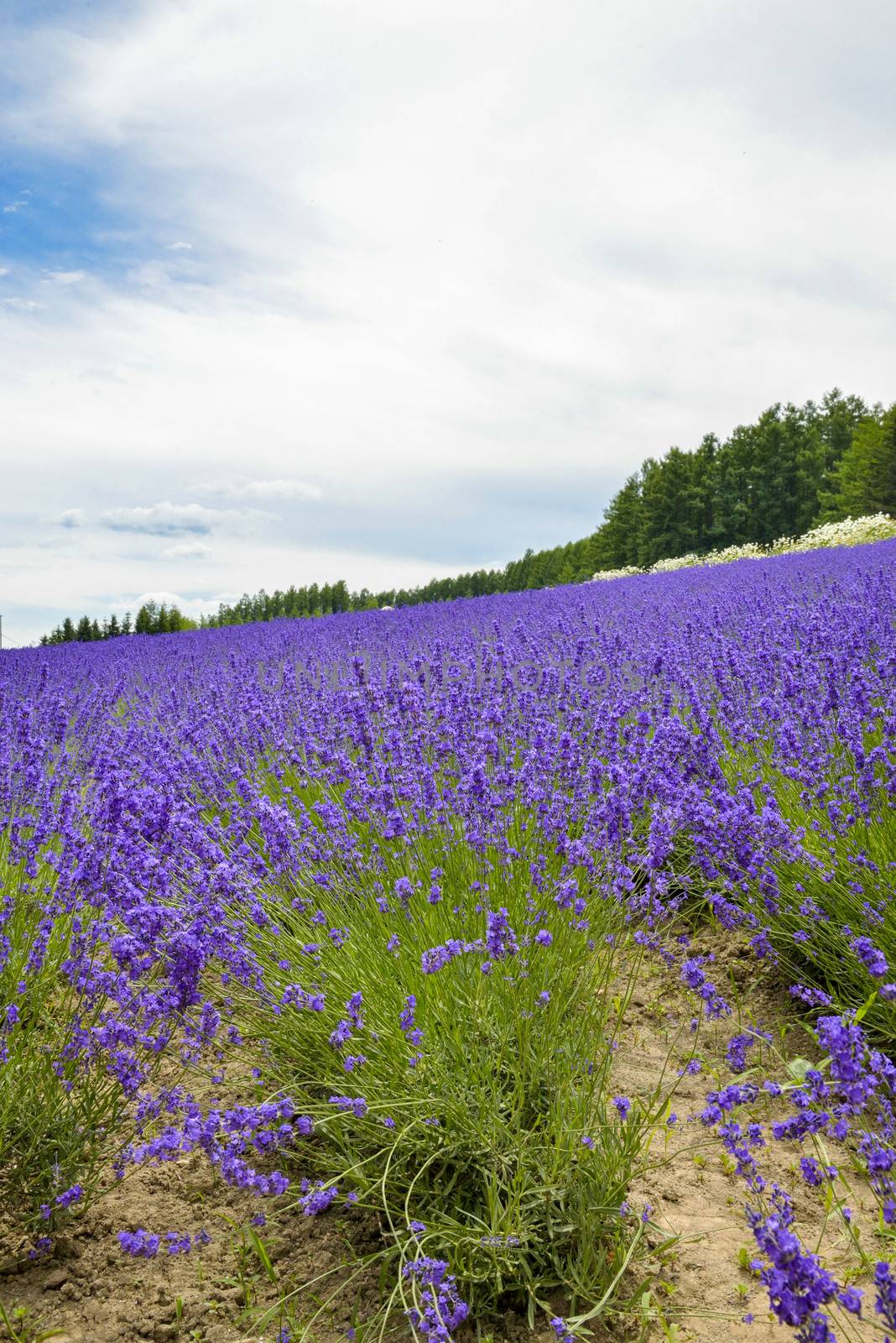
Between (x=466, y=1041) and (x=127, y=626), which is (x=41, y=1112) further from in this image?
(x=127, y=626)

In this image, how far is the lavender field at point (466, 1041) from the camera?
187 cm

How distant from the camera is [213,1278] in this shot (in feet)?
6.79

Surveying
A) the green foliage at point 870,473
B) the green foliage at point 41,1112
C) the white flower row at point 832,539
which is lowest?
the green foliage at point 41,1112

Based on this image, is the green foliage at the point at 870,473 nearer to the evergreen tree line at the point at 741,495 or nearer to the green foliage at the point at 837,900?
the evergreen tree line at the point at 741,495

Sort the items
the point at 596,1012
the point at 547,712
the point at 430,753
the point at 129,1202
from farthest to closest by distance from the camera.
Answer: the point at 547,712, the point at 430,753, the point at 596,1012, the point at 129,1202

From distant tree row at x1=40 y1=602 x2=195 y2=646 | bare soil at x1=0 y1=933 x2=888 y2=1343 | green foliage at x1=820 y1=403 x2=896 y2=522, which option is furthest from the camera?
green foliage at x1=820 y1=403 x2=896 y2=522

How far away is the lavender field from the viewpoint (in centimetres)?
187

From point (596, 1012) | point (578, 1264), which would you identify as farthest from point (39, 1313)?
point (596, 1012)

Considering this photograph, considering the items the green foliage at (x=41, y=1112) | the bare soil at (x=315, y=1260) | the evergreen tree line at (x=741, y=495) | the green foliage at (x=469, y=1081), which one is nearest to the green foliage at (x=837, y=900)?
the bare soil at (x=315, y=1260)

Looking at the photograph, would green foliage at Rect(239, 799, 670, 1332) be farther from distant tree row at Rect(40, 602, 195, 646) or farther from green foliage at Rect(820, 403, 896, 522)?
green foliage at Rect(820, 403, 896, 522)

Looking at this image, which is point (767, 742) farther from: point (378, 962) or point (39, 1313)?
point (39, 1313)

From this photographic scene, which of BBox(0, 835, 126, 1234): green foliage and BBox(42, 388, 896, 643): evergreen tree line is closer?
BBox(0, 835, 126, 1234): green foliage

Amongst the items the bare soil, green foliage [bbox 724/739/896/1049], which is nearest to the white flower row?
green foliage [bbox 724/739/896/1049]

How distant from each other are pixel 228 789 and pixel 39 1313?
233 centimetres
